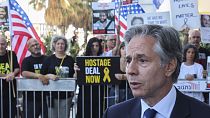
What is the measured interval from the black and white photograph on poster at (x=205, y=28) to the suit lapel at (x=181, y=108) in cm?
635

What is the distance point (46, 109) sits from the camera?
23.3 feet

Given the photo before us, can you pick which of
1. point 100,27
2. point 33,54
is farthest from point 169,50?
point 100,27

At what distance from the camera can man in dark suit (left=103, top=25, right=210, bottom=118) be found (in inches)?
81.7

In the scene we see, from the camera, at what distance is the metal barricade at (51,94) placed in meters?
6.57

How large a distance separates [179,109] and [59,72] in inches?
191

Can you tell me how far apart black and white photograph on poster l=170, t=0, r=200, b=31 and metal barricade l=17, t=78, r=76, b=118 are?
2.58 metres

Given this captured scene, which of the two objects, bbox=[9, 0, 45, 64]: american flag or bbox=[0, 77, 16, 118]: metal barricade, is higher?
bbox=[9, 0, 45, 64]: american flag

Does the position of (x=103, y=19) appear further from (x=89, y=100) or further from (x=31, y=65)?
(x=89, y=100)

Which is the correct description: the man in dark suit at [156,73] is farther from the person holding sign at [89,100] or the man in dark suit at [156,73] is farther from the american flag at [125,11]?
the american flag at [125,11]

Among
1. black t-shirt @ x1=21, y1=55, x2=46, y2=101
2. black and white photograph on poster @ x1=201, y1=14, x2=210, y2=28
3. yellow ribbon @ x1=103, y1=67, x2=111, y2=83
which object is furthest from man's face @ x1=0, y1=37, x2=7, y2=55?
black and white photograph on poster @ x1=201, y1=14, x2=210, y2=28

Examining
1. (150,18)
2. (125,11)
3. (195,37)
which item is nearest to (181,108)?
(195,37)

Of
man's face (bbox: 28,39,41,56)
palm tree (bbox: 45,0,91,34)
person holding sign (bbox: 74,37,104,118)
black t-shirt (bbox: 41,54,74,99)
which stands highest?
palm tree (bbox: 45,0,91,34)

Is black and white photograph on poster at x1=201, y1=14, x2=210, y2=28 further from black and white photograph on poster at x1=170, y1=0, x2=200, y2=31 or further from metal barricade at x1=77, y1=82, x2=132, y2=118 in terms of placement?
metal barricade at x1=77, y1=82, x2=132, y2=118

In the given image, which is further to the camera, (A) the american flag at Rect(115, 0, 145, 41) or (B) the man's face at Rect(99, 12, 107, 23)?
(A) the american flag at Rect(115, 0, 145, 41)
